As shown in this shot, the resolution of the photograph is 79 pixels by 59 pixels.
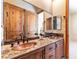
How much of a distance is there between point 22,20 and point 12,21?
27cm

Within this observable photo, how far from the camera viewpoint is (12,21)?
2.02 metres

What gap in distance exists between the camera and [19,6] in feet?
A: 7.21

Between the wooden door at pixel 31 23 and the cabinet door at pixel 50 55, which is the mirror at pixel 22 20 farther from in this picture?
the cabinet door at pixel 50 55

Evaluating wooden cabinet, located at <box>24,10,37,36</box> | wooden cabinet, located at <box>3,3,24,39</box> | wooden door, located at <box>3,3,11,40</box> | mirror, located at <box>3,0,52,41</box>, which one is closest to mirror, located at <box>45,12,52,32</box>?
mirror, located at <box>3,0,52,41</box>

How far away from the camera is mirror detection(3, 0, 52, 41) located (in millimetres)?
1937

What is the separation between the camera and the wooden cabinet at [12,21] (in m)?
1.90

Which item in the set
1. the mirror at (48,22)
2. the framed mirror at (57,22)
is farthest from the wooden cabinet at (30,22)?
the framed mirror at (57,22)

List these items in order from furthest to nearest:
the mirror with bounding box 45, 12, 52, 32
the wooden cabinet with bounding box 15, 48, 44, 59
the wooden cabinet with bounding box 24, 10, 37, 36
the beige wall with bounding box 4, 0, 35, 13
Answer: the mirror with bounding box 45, 12, 52, 32 < the wooden cabinet with bounding box 24, 10, 37, 36 < the beige wall with bounding box 4, 0, 35, 13 < the wooden cabinet with bounding box 15, 48, 44, 59

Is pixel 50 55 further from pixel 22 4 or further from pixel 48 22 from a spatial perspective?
pixel 22 4

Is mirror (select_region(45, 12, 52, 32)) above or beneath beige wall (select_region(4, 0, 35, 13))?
beneath

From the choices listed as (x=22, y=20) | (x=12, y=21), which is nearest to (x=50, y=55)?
(x=22, y=20)

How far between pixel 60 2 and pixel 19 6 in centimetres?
142

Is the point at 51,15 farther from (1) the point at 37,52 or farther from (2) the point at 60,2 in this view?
(1) the point at 37,52

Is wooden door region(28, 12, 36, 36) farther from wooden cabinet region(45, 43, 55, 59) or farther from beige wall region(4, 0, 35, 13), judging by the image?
wooden cabinet region(45, 43, 55, 59)
